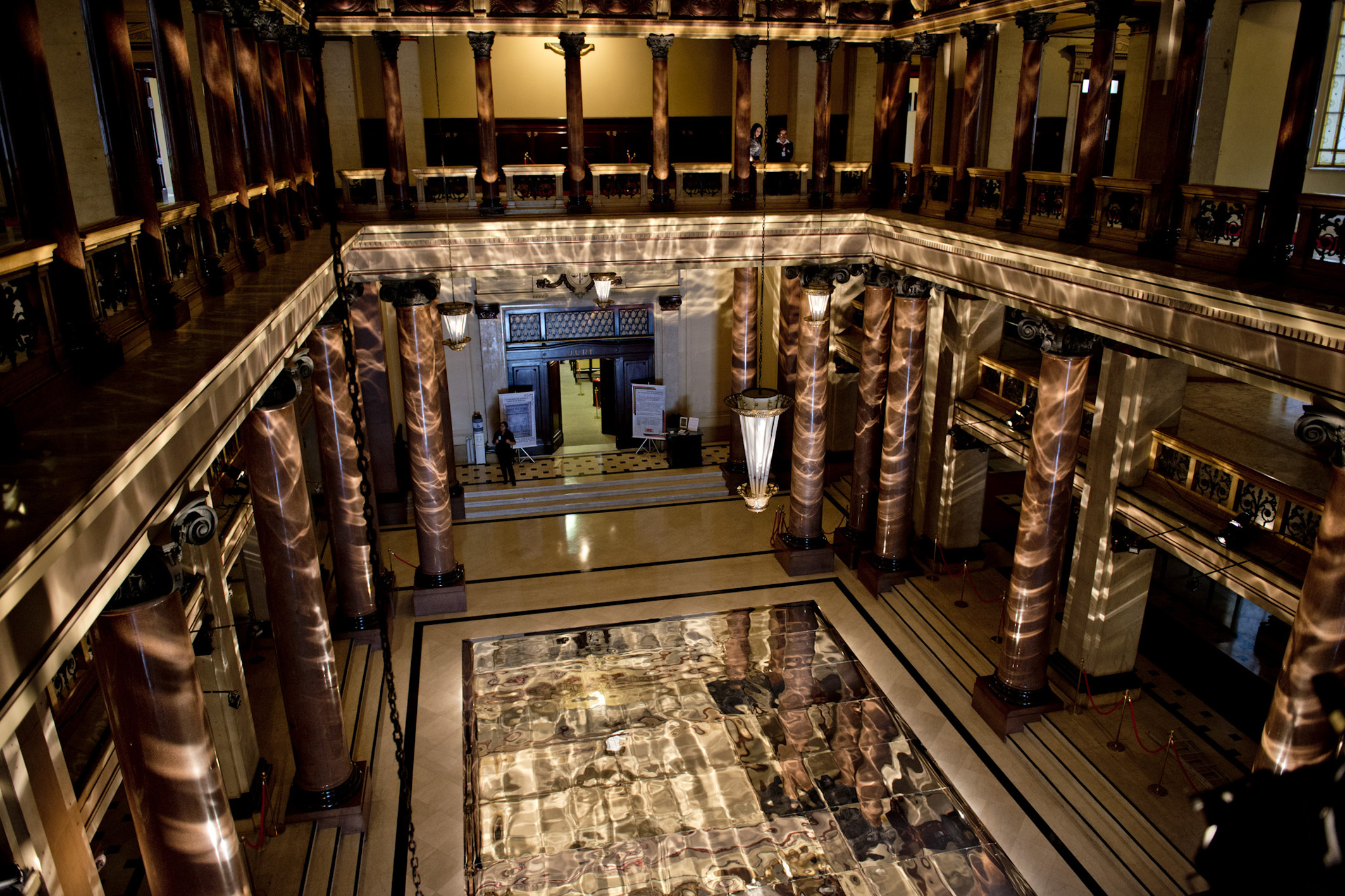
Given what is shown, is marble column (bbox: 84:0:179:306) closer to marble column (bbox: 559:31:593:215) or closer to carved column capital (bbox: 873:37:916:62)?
marble column (bbox: 559:31:593:215)

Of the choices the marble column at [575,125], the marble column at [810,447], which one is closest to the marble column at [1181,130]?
the marble column at [810,447]

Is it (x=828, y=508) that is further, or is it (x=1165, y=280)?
(x=828, y=508)

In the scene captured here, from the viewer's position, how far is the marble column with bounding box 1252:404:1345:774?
15.2ft

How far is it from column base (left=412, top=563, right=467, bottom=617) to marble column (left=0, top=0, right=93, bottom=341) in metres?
6.77

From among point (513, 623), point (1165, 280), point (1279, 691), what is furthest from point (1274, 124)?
point (513, 623)

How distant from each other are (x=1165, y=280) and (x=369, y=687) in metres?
7.60

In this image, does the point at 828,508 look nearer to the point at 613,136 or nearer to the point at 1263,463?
the point at 1263,463

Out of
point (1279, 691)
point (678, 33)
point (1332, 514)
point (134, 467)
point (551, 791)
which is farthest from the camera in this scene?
point (678, 33)

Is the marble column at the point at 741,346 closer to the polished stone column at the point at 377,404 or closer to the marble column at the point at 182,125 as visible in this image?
the polished stone column at the point at 377,404

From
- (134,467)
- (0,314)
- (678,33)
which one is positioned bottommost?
(134,467)

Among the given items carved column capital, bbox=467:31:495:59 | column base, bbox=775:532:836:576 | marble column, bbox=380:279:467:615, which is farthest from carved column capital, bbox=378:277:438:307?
column base, bbox=775:532:836:576

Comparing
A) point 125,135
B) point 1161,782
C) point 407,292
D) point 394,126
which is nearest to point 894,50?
point 394,126

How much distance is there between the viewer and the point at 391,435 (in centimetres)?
1192

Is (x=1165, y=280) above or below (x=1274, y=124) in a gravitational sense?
below
